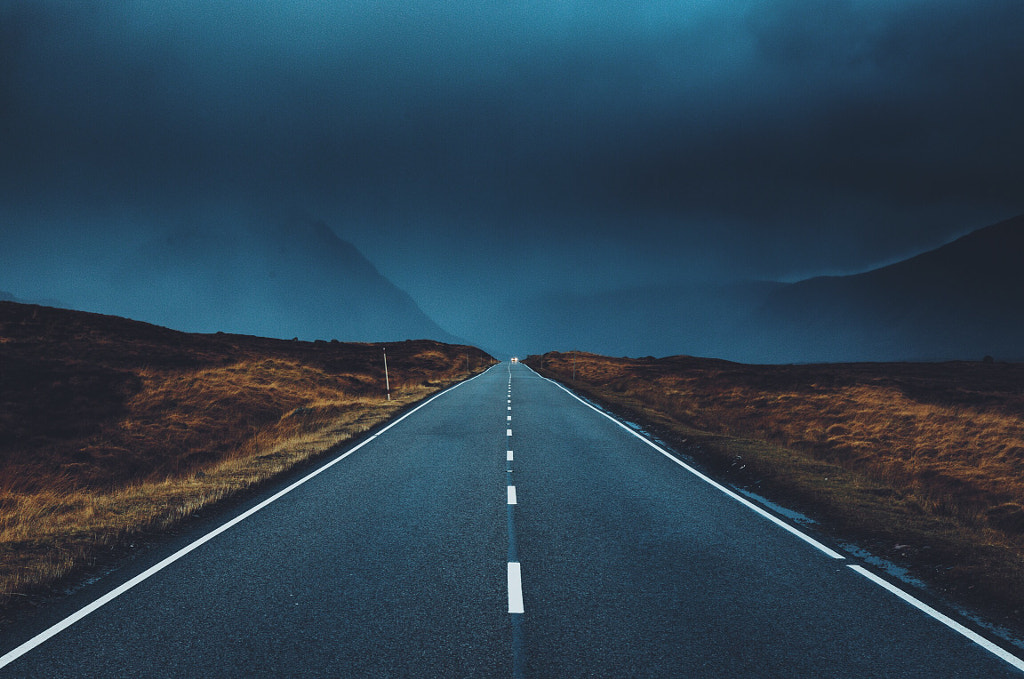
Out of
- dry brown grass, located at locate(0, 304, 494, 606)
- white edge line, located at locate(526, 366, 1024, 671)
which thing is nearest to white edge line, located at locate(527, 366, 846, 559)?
white edge line, located at locate(526, 366, 1024, 671)

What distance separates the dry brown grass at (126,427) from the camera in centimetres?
705

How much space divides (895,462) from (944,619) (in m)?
12.0

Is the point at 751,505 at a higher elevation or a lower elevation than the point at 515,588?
lower

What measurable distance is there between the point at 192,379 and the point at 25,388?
304 inches

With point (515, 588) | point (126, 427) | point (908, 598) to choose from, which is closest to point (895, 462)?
point (908, 598)

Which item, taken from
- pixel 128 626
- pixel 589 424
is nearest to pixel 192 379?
pixel 589 424

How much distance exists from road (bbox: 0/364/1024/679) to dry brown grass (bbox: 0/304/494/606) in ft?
4.46

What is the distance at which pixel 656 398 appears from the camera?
27953 millimetres

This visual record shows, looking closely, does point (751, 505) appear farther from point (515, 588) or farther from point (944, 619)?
point (515, 588)

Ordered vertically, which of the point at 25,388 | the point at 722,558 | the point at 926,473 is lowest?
the point at 926,473

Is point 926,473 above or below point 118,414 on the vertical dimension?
below

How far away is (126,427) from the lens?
18.2 meters

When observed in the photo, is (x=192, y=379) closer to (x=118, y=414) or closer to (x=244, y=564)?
(x=118, y=414)

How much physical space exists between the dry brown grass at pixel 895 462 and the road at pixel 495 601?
1136 millimetres
